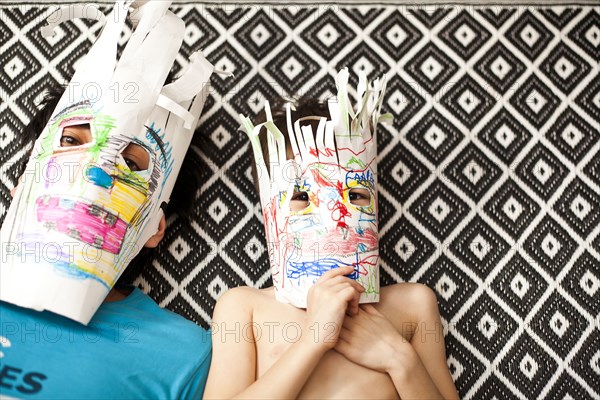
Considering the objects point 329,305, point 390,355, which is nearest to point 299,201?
point 329,305

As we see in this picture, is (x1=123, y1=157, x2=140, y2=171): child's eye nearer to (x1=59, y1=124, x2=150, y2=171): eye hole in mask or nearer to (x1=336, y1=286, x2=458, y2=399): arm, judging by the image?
(x1=59, y1=124, x2=150, y2=171): eye hole in mask

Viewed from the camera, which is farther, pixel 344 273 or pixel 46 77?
pixel 46 77

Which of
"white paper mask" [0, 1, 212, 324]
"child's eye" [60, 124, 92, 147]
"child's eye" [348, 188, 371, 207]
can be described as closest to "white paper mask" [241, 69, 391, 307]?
"child's eye" [348, 188, 371, 207]

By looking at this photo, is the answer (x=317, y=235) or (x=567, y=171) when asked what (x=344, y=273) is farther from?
(x=567, y=171)

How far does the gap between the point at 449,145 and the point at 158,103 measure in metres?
0.61

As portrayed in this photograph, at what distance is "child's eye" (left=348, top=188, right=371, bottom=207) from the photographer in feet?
3.17

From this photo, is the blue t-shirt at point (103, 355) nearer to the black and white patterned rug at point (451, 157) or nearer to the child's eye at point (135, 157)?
the black and white patterned rug at point (451, 157)

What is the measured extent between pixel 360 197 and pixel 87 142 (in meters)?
0.45

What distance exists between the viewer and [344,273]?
93cm

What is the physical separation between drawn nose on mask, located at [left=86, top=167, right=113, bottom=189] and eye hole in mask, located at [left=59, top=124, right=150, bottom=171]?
46 mm

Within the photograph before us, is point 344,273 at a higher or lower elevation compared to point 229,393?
higher

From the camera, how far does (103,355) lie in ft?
3.05

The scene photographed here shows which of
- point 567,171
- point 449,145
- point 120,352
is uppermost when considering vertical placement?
point 567,171

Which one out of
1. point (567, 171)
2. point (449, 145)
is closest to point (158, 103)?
point (449, 145)
